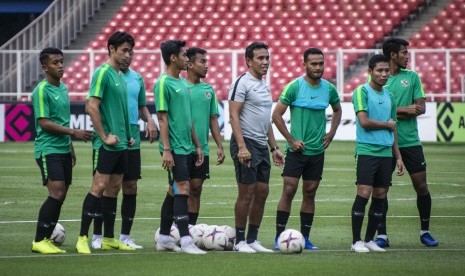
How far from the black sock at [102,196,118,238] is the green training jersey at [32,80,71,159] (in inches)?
28.5

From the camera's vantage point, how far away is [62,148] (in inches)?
474

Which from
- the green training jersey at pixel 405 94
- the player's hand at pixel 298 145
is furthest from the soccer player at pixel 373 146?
the green training jersey at pixel 405 94

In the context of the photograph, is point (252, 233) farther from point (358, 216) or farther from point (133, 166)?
point (133, 166)

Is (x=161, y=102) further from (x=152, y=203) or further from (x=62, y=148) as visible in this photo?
(x=152, y=203)

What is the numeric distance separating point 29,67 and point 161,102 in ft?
83.5

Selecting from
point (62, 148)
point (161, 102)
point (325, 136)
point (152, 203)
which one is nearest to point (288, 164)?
point (325, 136)

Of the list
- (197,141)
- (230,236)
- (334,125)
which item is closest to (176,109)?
(197,141)

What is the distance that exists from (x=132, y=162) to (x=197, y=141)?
1073 mm

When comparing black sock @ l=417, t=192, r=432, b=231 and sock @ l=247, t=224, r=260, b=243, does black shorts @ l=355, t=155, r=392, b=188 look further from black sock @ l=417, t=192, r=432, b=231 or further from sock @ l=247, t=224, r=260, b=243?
sock @ l=247, t=224, r=260, b=243

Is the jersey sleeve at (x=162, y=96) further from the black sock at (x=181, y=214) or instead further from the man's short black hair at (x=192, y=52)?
the black sock at (x=181, y=214)

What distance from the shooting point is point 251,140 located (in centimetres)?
1216

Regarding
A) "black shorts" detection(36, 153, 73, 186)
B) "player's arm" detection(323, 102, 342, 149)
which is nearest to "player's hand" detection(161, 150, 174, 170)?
"black shorts" detection(36, 153, 73, 186)

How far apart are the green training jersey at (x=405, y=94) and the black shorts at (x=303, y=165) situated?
1.18 m

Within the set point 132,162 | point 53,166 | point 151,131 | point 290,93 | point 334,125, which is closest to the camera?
point 53,166
